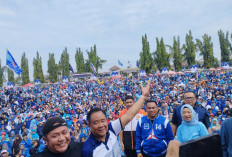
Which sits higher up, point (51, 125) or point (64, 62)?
point (64, 62)

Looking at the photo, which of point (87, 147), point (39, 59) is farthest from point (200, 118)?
point (39, 59)

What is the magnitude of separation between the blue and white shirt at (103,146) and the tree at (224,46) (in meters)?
47.5

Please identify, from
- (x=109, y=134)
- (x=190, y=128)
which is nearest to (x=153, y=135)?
(x=190, y=128)

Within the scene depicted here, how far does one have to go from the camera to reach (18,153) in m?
Result: 6.13

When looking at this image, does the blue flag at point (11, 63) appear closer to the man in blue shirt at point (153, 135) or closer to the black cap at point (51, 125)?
the man in blue shirt at point (153, 135)

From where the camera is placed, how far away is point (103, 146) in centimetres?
171

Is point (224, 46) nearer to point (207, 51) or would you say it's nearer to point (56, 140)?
point (207, 51)

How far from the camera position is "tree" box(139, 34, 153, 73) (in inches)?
1806

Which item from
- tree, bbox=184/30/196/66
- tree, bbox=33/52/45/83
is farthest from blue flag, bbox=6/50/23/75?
tree, bbox=184/30/196/66

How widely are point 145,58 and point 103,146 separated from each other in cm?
4581

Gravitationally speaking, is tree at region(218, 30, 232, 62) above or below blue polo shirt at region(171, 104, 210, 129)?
above

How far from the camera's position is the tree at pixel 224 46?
40688mm

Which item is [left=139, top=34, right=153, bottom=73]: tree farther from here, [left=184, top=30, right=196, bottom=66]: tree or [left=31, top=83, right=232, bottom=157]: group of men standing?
[left=31, top=83, right=232, bottom=157]: group of men standing

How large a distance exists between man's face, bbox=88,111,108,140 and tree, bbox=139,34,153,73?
147 ft
